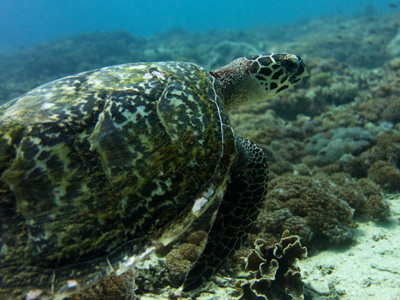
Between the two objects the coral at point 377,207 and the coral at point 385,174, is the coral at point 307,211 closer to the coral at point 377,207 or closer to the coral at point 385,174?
the coral at point 377,207

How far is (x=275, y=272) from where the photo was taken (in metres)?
2.25

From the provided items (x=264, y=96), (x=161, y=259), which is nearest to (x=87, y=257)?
(x=161, y=259)

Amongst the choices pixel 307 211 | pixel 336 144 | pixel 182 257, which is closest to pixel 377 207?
pixel 307 211

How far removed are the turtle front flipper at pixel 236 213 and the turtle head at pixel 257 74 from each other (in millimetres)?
978

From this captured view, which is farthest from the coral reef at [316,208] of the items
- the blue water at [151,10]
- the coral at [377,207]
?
the blue water at [151,10]

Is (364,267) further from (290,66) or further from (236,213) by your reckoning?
(290,66)

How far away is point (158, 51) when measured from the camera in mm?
20219

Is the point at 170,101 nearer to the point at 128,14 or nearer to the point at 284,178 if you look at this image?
the point at 284,178

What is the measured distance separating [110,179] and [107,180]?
0.02 m

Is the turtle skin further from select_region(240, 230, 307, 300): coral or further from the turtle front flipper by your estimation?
select_region(240, 230, 307, 300): coral

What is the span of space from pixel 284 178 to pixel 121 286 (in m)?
2.72

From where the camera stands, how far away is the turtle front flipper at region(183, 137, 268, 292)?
6.49 ft

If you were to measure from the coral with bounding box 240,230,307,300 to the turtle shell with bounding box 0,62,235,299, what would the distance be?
0.99 metres

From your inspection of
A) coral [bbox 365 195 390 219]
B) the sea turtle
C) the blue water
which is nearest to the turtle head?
the sea turtle
